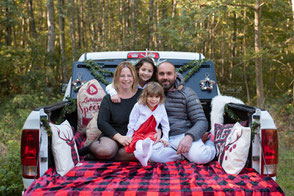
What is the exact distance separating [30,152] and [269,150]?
6.85 ft

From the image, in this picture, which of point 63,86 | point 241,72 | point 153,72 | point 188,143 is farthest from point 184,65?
point 241,72

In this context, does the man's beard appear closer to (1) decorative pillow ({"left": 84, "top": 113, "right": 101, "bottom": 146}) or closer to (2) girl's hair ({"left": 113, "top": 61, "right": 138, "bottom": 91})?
(2) girl's hair ({"left": 113, "top": 61, "right": 138, "bottom": 91})

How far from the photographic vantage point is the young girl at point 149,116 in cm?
330

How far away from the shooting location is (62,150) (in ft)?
9.23

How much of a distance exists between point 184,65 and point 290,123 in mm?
4741

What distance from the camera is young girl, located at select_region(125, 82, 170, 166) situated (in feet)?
10.8

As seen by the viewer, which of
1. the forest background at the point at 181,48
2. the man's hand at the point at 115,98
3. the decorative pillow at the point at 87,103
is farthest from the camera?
the forest background at the point at 181,48

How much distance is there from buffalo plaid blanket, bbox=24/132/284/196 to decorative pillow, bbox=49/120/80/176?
7cm

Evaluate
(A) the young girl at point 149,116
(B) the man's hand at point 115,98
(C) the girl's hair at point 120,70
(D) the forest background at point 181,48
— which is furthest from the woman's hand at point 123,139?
(D) the forest background at point 181,48

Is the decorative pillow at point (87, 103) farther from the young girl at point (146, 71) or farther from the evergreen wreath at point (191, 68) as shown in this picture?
the evergreen wreath at point (191, 68)

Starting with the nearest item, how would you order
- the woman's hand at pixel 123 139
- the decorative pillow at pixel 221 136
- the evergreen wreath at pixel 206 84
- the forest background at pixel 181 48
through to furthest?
the decorative pillow at pixel 221 136 → the woman's hand at pixel 123 139 → the evergreen wreath at pixel 206 84 → the forest background at pixel 181 48

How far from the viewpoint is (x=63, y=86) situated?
15.8 feet

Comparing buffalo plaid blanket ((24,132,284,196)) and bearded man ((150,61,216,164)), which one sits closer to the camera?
buffalo plaid blanket ((24,132,284,196))

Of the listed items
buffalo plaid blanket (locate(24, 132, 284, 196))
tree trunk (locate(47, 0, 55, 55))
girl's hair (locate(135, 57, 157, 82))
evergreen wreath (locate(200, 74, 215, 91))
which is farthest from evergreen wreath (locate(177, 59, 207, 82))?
tree trunk (locate(47, 0, 55, 55))
